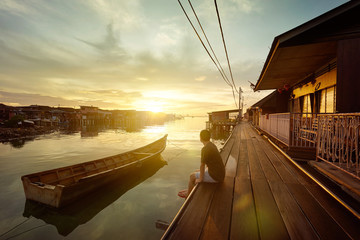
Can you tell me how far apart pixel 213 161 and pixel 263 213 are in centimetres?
127

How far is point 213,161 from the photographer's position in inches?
138

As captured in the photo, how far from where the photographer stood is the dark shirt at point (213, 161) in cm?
348

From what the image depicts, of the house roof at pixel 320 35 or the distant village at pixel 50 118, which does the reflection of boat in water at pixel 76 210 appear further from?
the distant village at pixel 50 118

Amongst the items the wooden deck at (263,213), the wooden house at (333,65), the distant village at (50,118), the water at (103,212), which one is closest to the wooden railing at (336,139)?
the wooden house at (333,65)

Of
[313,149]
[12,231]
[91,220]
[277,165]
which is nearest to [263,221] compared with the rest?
[277,165]

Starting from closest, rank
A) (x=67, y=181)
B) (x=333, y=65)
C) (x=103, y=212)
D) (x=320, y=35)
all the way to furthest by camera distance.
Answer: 1. (x=320, y=35)
2. (x=333, y=65)
3. (x=103, y=212)
4. (x=67, y=181)

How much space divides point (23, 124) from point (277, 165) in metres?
66.5

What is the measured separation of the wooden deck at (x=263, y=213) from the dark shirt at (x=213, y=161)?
27cm

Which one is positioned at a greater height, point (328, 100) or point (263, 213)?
point (328, 100)

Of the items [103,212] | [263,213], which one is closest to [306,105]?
[263,213]

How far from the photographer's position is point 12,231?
659cm

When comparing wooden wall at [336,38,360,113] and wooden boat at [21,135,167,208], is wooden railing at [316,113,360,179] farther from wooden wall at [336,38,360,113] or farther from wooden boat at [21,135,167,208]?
wooden boat at [21,135,167,208]

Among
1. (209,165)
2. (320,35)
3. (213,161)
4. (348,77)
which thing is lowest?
(209,165)

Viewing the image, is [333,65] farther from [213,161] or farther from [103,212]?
[103,212]
